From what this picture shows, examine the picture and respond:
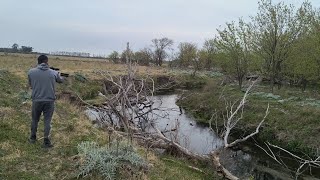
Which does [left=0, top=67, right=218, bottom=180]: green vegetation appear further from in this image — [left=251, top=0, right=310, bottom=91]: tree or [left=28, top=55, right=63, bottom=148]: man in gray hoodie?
[left=251, top=0, right=310, bottom=91]: tree

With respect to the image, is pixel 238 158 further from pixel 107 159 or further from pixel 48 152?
pixel 48 152

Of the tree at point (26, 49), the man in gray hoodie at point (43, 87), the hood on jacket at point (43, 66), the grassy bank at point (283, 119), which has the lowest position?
the grassy bank at point (283, 119)

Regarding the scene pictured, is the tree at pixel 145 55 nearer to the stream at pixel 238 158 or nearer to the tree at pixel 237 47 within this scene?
the tree at pixel 237 47

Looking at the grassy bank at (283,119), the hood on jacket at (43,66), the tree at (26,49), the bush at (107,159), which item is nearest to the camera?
the bush at (107,159)

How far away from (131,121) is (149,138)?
1.89 meters

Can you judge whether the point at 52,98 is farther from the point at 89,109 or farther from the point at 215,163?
the point at 89,109

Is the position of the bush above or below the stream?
above

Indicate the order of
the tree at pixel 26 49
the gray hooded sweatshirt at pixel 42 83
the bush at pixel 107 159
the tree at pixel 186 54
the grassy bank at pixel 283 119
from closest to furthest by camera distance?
1. the bush at pixel 107 159
2. the gray hooded sweatshirt at pixel 42 83
3. the grassy bank at pixel 283 119
4. the tree at pixel 186 54
5. the tree at pixel 26 49

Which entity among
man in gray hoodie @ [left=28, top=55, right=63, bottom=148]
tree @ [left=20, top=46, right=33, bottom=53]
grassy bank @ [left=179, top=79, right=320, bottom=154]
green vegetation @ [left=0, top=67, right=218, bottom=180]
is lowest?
grassy bank @ [left=179, top=79, right=320, bottom=154]

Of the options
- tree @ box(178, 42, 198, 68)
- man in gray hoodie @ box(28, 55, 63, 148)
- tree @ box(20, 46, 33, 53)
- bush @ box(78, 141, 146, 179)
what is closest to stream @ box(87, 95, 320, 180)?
bush @ box(78, 141, 146, 179)

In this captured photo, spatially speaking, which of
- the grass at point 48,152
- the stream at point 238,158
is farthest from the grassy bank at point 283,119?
the grass at point 48,152

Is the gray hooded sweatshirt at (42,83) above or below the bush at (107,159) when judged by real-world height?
above

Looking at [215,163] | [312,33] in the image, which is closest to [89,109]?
[215,163]

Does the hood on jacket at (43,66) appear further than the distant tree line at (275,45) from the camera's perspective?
No
